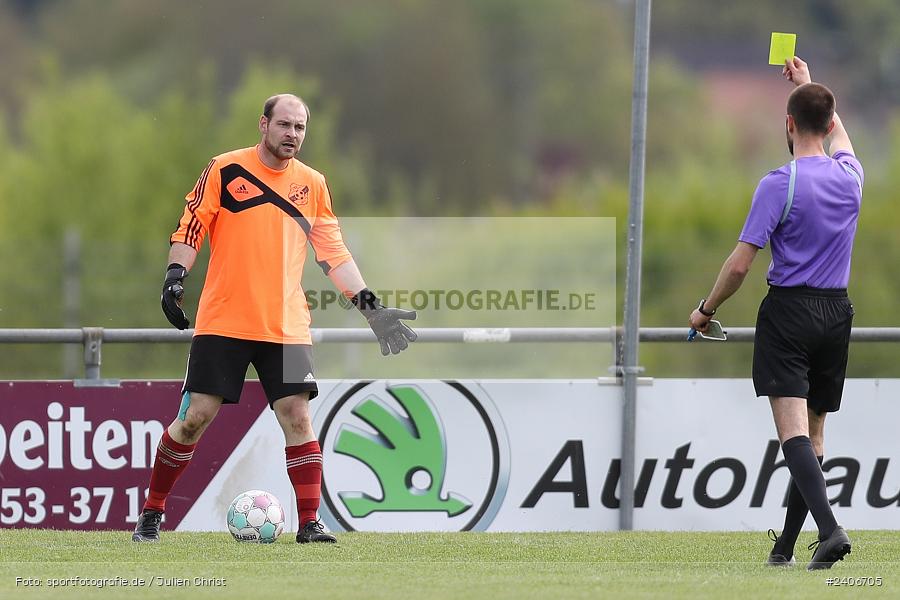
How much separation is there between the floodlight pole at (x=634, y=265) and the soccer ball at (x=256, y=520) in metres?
2.04

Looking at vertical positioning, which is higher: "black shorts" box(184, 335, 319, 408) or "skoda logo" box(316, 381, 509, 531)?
"black shorts" box(184, 335, 319, 408)

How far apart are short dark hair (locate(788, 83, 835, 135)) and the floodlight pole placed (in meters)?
1.97

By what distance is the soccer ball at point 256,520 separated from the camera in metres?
6.67

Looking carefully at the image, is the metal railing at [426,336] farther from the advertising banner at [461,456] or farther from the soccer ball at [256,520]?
the soccer ball at [256,520]

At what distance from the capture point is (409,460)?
25.6ft

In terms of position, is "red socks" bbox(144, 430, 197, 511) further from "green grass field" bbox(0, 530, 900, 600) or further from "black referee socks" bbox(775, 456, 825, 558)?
"black referee socks" bbox(775, 456, 825, 558)

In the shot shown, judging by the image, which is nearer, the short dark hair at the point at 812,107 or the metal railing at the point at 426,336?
the short dark hair at the point at 812,107

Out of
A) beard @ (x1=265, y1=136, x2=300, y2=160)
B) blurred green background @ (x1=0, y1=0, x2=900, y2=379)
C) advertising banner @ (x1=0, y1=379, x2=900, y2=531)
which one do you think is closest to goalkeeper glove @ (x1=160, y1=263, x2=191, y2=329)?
beard @ (x1=265, y1=136, x2=300, y2=160)

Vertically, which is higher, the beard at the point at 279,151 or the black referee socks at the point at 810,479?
the beard at the point at 279,151

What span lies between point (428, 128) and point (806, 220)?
3664cm

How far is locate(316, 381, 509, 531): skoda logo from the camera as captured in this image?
7781mm

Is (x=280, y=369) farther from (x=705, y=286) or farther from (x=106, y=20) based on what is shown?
(x=106, y=20)
